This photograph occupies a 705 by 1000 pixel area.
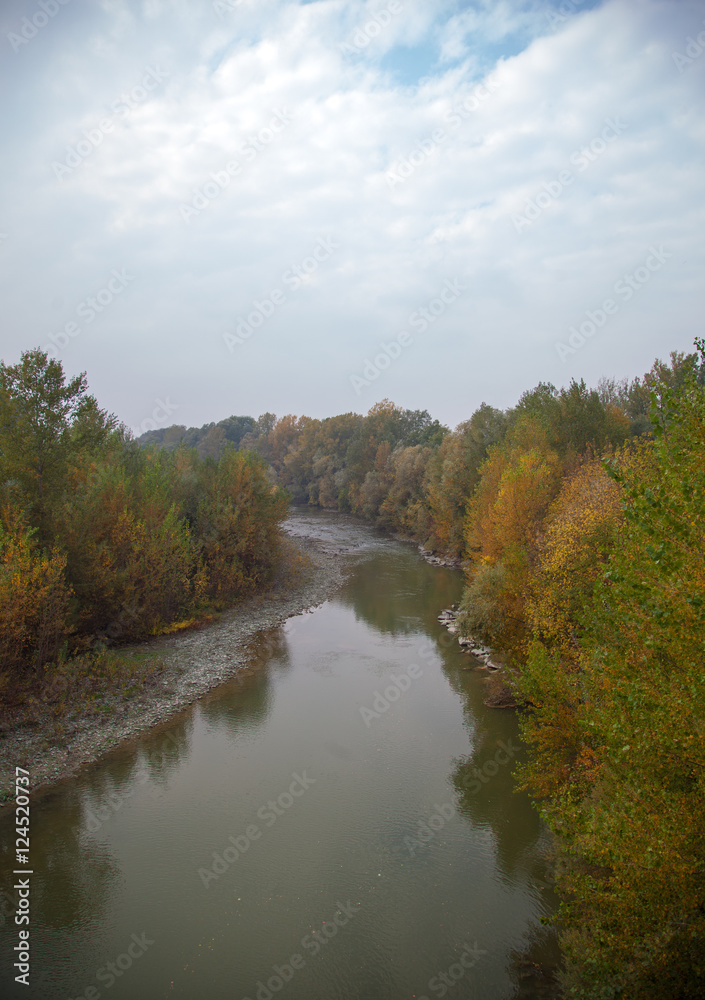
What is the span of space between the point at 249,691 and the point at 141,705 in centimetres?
425

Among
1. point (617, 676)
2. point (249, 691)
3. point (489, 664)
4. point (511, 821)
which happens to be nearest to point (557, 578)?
point (489, 664)

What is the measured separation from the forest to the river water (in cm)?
148

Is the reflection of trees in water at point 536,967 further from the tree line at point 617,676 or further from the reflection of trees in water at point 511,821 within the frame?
the tree line at point 617,676

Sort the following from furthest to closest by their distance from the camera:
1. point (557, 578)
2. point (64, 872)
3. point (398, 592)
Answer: point (398, 592)
point (557, 578)
point (64, 872)

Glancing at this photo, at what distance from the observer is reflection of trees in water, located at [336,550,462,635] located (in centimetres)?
3284

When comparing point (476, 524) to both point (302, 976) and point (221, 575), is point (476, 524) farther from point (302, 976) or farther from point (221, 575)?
point (302, 976)

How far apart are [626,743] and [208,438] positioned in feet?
397

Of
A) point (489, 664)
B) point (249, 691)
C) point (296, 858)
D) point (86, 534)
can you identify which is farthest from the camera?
point (489, 664)

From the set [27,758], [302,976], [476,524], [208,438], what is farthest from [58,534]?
[208,438]

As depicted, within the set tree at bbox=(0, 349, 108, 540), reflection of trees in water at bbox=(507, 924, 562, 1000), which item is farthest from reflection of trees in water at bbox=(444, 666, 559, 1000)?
tree at bbox=(0, 349, 108, 540)

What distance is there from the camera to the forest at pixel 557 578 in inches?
303

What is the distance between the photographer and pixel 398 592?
128 feet

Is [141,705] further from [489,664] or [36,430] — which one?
[489,664]

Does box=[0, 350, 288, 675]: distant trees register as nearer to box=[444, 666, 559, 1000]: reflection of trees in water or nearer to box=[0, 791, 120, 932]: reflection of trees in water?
box=[0, 791, 120, 932]: reflection of trees in water
